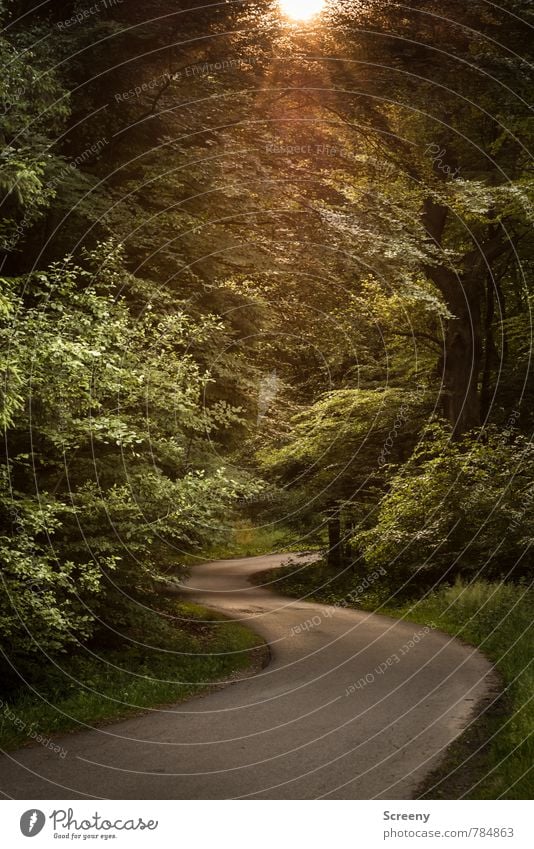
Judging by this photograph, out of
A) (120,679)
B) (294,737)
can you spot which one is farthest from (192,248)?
(294,737)

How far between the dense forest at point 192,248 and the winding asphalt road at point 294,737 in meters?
1.59

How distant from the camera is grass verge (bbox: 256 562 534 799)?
19.8 ft

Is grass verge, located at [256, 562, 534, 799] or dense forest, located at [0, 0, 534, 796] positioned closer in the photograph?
grass verge, located at [256, 562, 534, 799]

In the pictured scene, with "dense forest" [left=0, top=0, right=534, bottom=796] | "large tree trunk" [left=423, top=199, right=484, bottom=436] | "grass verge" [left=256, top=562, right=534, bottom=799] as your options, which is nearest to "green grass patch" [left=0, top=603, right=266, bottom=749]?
"dense forest" [left=0, top=0, right=534, bottom=796]

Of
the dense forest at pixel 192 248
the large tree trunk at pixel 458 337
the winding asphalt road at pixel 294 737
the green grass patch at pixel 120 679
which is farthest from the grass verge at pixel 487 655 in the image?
the large tree trunk at pixel 458 337

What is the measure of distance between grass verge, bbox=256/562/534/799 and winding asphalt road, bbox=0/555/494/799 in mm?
248

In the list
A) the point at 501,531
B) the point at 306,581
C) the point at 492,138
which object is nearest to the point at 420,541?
the point at 501,531

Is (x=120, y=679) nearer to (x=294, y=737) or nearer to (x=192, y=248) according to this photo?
(x=294, y=737)

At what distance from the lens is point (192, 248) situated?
13398 millimetres

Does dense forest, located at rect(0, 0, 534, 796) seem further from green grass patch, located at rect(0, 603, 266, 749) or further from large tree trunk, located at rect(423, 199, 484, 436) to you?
large tree trunk, located at rect(423, 199, 484, 436)

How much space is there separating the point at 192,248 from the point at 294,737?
8373 mm

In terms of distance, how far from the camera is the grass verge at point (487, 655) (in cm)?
604

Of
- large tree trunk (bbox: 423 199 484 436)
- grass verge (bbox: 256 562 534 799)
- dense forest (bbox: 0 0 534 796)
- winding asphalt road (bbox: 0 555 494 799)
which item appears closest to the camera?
grass verge (bbox: 256 562 534 799)
